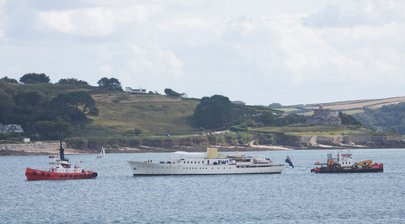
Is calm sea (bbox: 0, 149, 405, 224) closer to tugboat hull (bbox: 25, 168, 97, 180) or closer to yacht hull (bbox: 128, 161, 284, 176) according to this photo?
tugboat hull (bbox: 25, 168, 97, 180)

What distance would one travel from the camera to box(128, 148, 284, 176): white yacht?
150500mm

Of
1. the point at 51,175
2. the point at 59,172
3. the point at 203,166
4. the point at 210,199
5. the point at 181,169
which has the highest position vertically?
the point at 203,166

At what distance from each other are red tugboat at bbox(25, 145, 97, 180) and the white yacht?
8119 millimetres

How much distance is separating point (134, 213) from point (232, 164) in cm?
5607

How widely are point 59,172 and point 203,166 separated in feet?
68.7

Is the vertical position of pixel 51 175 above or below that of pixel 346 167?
below

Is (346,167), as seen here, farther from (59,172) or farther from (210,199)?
(210,199)

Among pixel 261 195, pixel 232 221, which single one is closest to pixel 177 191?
pixel 261 195

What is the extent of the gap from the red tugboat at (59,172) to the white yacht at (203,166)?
26.6ft

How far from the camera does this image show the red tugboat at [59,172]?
144 m

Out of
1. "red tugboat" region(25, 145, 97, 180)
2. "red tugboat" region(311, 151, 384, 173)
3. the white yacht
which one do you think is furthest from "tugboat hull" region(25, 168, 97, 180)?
"red tugboat" region(311, 151, 384, 173)

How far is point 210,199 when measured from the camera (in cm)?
11100

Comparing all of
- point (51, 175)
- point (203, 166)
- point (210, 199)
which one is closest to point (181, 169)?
point (203, 166)

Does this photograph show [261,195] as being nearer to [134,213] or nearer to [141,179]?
[134,213]
